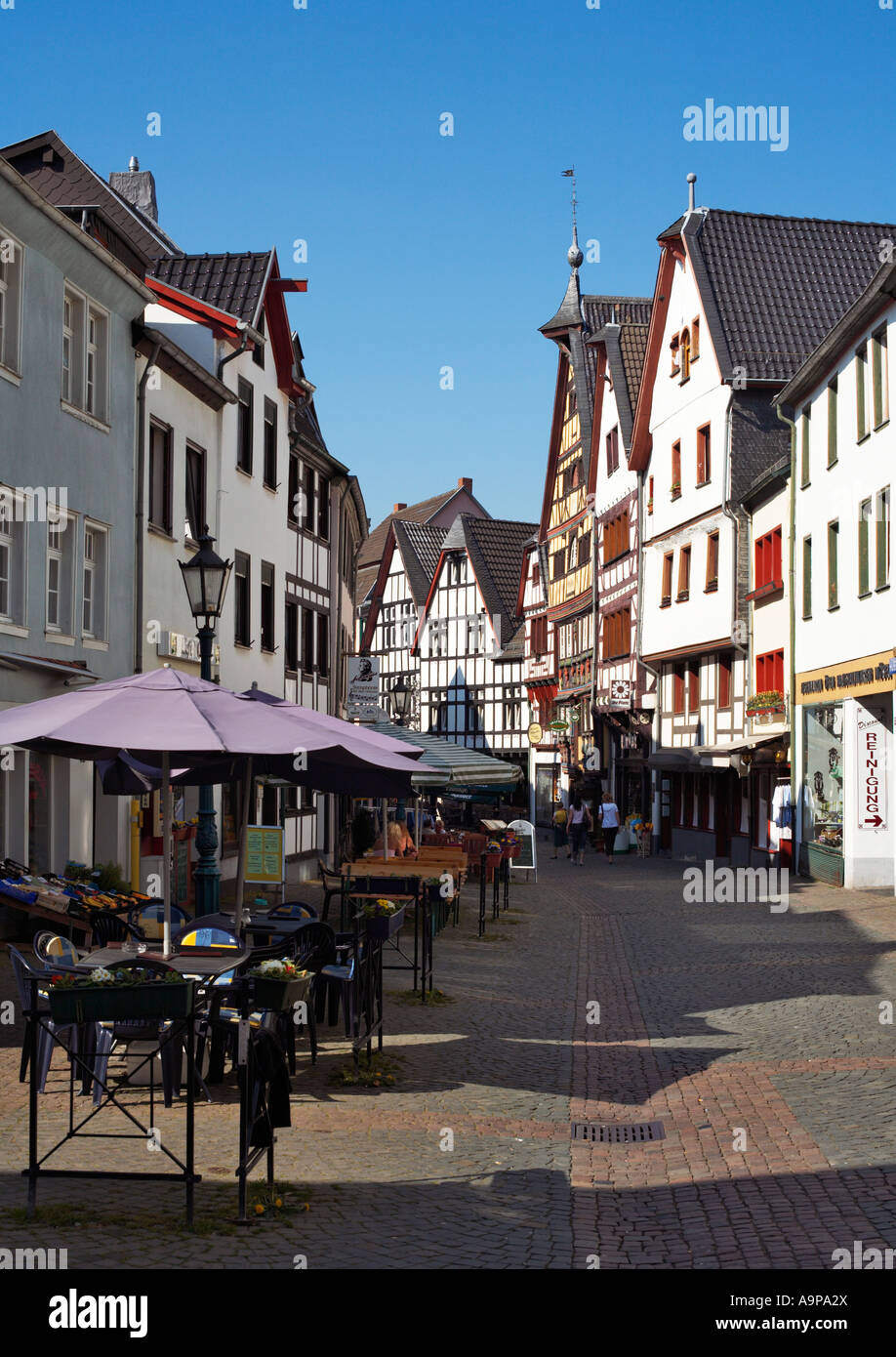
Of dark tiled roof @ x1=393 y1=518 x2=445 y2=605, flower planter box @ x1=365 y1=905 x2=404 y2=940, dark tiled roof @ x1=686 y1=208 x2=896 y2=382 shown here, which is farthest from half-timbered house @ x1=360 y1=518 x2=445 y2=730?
flower planter box @ x1=365 y1=905 x2=404 y2=940

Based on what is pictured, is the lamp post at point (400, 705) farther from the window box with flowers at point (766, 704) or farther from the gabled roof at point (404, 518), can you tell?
the gabled roof at point (404, 518)

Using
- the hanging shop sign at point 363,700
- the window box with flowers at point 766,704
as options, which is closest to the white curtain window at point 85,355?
the hanging shop sign at point 363,700

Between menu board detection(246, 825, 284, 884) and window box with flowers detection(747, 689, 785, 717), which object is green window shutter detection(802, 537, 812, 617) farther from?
menu board detection(246, 825, 284, 884)

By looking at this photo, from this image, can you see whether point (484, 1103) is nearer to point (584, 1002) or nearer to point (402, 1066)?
point (402, 1066)

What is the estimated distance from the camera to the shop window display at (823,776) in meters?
26.0

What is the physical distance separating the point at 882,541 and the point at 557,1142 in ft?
52.9

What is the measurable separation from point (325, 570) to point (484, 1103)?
26615mm

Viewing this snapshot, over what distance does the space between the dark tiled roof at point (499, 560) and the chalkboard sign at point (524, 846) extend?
34.8 metres

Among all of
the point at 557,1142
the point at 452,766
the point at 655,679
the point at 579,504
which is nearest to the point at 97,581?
the point at 452,766

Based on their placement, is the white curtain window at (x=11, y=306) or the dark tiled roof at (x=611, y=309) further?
the dark tiled roof at (x=611, y=309)

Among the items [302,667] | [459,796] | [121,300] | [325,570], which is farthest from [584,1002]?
[459,796]

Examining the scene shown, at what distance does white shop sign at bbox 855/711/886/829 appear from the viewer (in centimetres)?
2452

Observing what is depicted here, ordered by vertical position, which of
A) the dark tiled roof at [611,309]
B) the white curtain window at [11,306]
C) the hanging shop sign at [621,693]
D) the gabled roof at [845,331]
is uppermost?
the dark tiled roof at [611,309]

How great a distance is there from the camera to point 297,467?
32.0m
